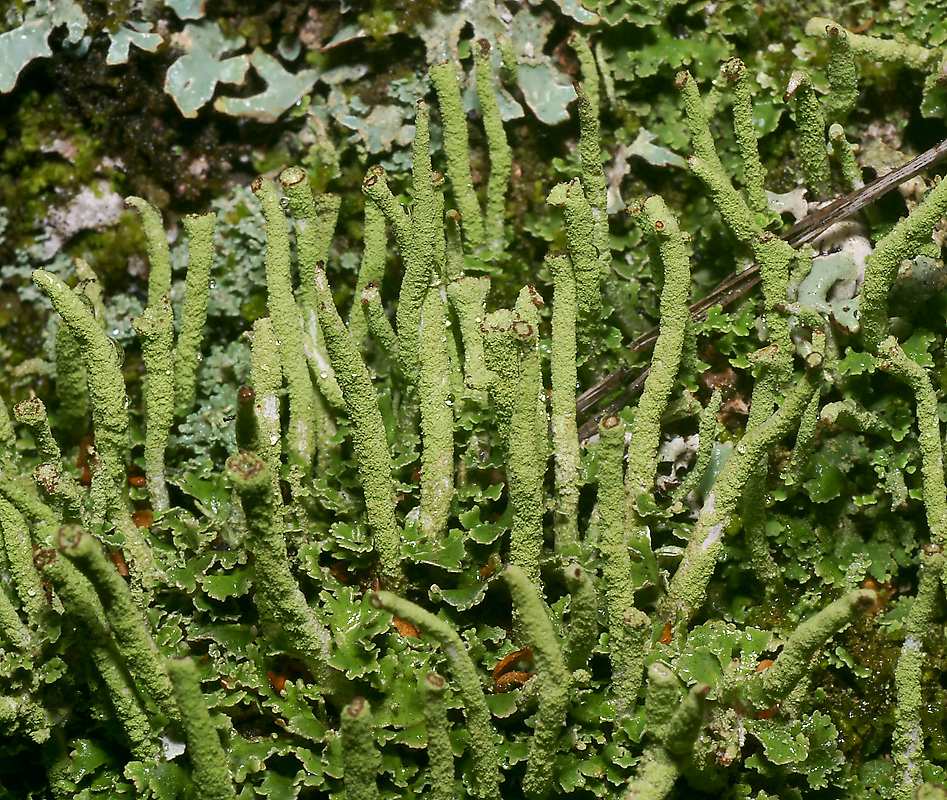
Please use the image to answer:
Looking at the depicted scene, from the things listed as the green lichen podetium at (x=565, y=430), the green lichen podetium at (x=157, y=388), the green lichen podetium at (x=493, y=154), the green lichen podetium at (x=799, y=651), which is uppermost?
the green lichen podetium at (x=493, y=154)

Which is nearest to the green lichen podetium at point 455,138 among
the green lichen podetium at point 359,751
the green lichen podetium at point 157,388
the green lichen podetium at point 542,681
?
the green lichen podetium at point 157,388

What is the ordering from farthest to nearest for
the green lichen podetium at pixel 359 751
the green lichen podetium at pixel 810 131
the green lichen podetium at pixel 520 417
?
the green lichen podetium at pixel 810 131
the green lichen podetium at pixel 520 417
the green lichen podetium at pixel 359 751

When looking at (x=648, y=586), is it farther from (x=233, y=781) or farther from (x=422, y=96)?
(x=422, y=96)

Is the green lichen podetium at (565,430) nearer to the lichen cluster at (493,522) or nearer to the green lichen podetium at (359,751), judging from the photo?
the lichen cluster at (493,522)

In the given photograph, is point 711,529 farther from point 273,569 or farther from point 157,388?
point 157,388

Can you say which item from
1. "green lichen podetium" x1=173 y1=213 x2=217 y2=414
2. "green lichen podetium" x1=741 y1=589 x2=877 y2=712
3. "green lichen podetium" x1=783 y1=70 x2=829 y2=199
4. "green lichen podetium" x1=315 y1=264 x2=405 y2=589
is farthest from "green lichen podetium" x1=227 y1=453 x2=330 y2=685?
"green lichen podetium" x1=783 y1=70 x2=829 y2=199

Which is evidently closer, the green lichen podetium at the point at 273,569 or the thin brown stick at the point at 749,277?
the green lichen podetium at the point at 273,569

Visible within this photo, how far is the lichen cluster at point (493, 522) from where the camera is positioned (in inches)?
59.9

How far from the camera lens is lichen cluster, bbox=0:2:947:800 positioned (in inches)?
59.9

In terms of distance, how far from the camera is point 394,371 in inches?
79.0

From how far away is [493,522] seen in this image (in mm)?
1802

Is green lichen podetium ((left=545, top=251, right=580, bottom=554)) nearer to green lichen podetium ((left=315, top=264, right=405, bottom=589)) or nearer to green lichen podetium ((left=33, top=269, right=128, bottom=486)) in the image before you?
green lichen podetium ((left=315, top=264, right=405, bottom=589))

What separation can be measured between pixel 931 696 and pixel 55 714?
1.66 meters

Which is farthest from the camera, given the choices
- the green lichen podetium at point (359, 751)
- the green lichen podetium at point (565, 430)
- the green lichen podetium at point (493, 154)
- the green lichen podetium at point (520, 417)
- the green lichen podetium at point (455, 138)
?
the green lichen podetium at point (493, 154)
